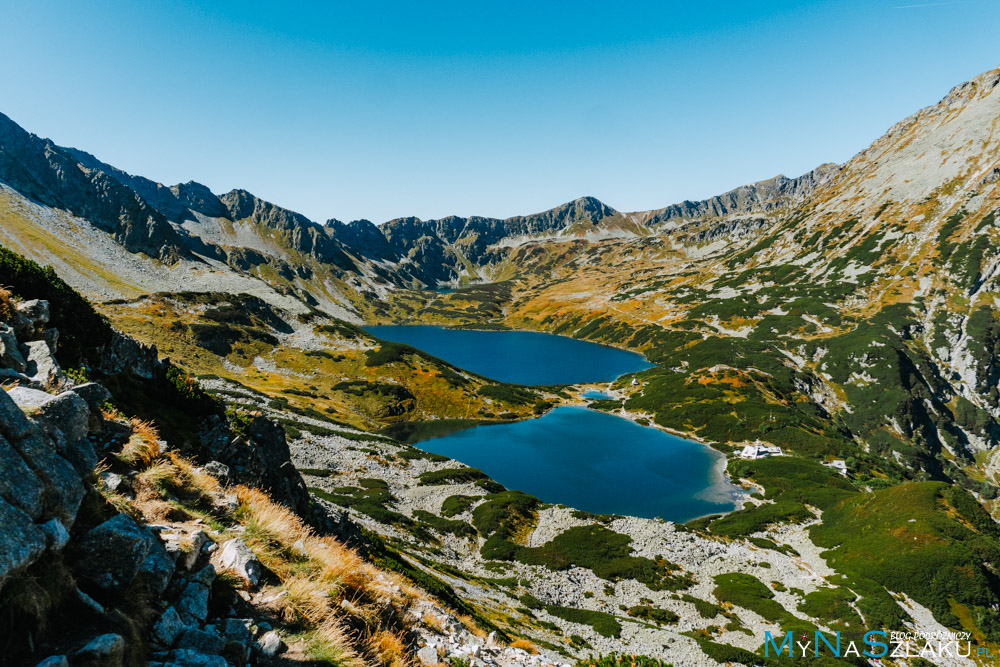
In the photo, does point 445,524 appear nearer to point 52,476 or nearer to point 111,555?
point 111,555

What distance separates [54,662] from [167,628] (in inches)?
77.8

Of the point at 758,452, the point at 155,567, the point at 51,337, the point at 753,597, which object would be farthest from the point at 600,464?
the point at 155,567

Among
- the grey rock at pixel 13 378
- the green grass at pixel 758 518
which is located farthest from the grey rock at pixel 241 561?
the green grass at pixel 758 518

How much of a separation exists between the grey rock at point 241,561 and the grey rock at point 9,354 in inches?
241

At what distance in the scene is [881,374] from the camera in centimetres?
13588

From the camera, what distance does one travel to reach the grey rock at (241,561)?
8.38 metres

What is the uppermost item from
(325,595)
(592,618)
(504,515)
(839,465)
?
(325,595)

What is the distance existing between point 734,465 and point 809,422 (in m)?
40.5

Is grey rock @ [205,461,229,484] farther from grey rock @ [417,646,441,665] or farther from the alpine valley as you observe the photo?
grey rock @ [417,646,441,665]

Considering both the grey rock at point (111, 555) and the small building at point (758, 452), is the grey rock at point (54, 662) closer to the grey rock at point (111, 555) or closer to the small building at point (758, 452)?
the grey rock at point (111, 555)

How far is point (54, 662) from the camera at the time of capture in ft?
14.7

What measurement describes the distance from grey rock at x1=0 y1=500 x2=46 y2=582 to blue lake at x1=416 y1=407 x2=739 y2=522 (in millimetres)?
81402

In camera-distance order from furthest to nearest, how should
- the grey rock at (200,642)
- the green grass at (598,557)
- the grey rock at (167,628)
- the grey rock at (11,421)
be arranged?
the green grass at (598,557) → the grey rock at (200,642) → the grey rock at (167,628) → the grey rock at (11,421)

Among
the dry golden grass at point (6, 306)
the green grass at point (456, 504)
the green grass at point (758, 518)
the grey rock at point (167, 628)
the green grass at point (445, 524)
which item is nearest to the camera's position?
the grey rock at point (167, 628)
